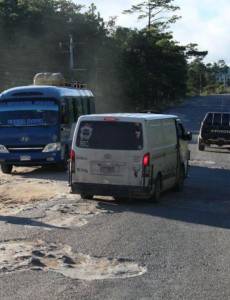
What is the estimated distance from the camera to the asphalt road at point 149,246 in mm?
7633

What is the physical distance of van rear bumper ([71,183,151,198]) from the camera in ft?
48.4

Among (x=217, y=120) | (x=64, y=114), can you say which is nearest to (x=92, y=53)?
(x=217, y=120)

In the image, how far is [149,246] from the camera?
33.3 ft

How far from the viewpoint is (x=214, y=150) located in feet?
114

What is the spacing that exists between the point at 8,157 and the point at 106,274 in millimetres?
14547

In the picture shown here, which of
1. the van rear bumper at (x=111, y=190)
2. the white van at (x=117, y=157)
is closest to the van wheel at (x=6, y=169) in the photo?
the white van at (x=117, y=157)

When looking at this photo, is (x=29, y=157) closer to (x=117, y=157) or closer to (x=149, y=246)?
(x=117, y=157)

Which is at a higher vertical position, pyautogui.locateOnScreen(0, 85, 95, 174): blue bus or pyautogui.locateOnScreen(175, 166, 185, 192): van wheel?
pyautogui.locateOnScreen(0, 85, 95, 174): blue bus

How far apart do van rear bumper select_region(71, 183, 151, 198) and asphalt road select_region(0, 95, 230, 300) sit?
0.23 m

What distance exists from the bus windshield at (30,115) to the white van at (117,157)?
764cm

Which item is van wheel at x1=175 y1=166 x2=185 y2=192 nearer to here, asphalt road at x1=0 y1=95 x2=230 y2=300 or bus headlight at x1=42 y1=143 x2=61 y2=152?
asphalt road at x1=0 y1=95 x2=230 y2=300

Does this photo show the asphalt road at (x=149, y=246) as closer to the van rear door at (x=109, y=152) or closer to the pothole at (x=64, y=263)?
the pothole at (x=64, y=263)

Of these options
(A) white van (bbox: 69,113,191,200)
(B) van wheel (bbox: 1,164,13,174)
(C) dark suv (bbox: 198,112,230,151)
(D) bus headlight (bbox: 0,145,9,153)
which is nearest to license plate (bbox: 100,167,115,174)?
(A) white van (bbox: 69,113,191,200)

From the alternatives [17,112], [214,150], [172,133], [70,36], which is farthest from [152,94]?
[172,133]
